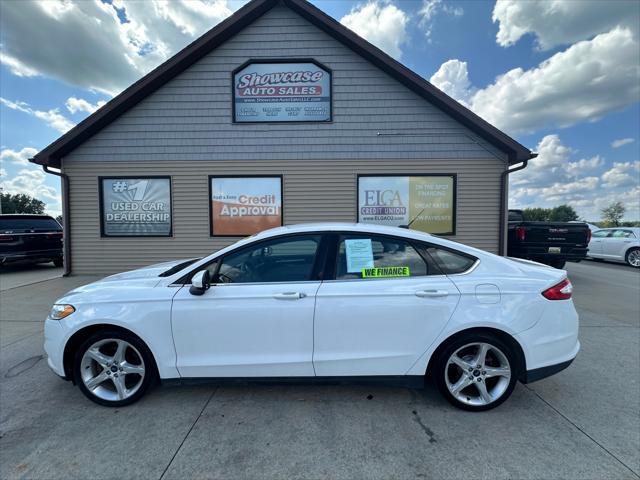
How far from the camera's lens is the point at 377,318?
2.39 metres

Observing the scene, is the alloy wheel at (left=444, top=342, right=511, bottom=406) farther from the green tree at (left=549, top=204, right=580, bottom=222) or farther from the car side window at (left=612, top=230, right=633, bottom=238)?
the green tree at (left=549, top=204, right=580, bottom=222)

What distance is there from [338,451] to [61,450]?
192cm

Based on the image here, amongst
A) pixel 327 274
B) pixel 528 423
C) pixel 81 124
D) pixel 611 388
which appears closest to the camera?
pixel 528 423

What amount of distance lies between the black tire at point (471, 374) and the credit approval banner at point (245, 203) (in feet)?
18.8

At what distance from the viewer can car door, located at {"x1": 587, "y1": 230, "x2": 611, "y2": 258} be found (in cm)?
1116

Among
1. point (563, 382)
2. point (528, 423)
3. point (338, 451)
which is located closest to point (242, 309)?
point (338, 451)

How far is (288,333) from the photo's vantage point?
7.89 ft

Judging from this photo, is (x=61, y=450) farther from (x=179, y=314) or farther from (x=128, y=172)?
(x=128, y=172)

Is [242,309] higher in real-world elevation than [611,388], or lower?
higher

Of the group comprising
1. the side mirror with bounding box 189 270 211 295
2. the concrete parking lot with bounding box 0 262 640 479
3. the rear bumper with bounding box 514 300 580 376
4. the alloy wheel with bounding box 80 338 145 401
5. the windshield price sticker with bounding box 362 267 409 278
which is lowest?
the concrete parking lot with bounding box 0 262 640 479

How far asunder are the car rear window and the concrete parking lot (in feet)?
27.0

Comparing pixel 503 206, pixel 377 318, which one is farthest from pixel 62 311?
pixel 503 206

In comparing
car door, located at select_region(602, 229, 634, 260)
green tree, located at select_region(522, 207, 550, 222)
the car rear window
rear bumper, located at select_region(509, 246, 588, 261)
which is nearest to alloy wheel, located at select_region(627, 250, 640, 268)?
car door, located at select_region(602, 229, 634, 260)

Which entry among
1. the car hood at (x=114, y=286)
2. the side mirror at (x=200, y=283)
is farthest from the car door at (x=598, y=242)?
the car hood at (x=114, y=286)
